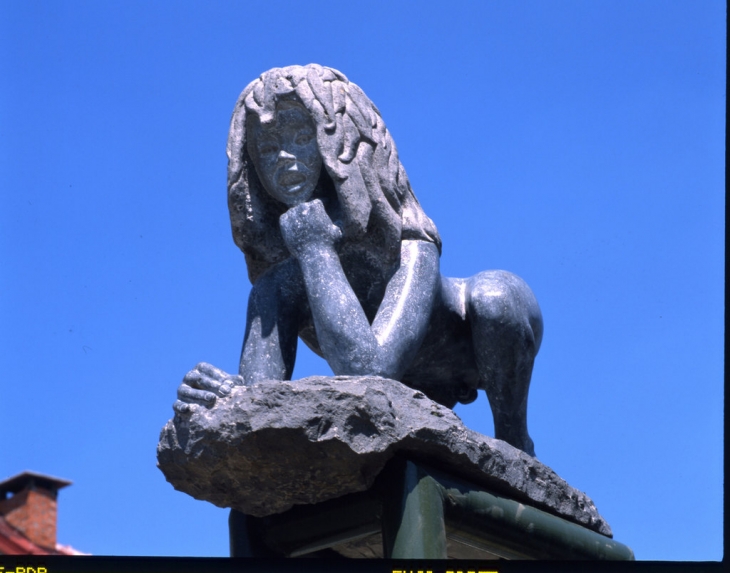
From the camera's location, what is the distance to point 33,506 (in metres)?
8.13

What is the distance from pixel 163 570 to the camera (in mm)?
5223

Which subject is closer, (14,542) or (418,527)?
(418,527)

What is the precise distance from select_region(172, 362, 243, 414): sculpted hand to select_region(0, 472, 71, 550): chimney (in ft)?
7.91

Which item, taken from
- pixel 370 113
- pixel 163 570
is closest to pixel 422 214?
pixel 370 113

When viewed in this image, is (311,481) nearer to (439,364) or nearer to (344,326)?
(344,326)

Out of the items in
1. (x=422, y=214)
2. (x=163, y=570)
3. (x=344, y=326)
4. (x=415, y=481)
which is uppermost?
(x=422, y=214)

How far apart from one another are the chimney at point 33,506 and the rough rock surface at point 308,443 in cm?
239

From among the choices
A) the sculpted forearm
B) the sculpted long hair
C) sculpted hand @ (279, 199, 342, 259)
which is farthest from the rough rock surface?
the sculpted long hair

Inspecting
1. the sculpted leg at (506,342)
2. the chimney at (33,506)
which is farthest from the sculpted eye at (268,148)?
the chimney at (33,506)

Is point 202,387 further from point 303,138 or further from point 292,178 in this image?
point 303,138

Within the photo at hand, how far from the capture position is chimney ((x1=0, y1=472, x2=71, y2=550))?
A: 797 cm

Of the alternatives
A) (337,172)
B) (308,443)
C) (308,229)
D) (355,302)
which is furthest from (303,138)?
(308,443)

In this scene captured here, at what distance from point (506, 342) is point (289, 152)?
1197 millimetres

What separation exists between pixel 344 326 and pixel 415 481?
661 mm
